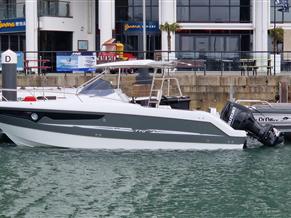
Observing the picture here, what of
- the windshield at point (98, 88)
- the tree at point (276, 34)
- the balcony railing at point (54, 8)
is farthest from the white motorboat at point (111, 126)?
the balcony railing at point (54, 8)

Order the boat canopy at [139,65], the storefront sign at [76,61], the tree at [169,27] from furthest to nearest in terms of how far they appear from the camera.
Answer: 1. the tree at [169,27]
2. the storefront sign at [76,61]
3. the boat canopy at [139,65]

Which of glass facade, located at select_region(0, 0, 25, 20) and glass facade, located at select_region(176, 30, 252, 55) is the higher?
glass facade, located at select_region(0, 0, 25, 20)

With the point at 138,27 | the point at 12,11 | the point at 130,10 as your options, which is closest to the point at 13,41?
the point at 12,11

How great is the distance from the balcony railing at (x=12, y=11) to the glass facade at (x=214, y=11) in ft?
30.7

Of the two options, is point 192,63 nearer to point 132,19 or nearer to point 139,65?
point 139,65

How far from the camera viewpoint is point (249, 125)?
17.1 metres

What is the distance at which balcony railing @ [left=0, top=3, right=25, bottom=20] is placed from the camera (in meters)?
39.2

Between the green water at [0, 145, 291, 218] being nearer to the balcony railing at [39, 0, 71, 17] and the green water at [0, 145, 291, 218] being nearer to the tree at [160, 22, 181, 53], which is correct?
the tree at [160, 22, 181, 53]

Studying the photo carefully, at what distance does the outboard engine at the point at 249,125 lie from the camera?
669 inches

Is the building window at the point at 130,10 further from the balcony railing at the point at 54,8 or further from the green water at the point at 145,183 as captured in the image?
the green water at the point at 145,183

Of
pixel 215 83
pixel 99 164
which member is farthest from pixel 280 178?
pixel 215 83

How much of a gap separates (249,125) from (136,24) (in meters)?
23.7

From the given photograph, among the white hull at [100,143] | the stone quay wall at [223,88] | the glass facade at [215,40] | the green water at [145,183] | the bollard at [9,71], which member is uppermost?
the glass facade at [215,40]

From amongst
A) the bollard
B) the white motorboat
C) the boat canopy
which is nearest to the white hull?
the white motorboat
